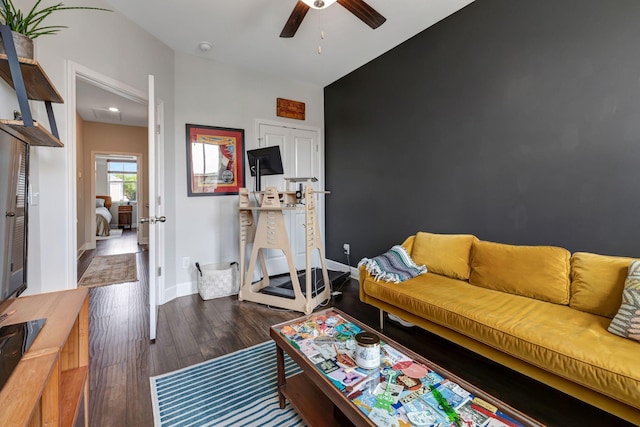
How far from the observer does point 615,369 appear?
3.84 ft

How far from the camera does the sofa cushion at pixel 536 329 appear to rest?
1.19m

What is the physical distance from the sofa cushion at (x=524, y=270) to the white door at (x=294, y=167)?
2.31 meters

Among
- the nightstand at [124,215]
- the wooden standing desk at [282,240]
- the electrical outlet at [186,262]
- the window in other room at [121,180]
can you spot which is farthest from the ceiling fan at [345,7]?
the window in other room at [121,180]

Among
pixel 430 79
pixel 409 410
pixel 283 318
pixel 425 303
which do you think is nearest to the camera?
pixel 409 410

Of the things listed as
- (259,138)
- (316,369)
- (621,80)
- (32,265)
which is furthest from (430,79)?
(32,265)

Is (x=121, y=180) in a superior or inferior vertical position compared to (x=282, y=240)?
superior

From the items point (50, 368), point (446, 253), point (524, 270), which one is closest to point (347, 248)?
point (446, 253)

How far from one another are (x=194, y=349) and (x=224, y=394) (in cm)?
61

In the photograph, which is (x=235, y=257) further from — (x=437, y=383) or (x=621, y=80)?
(x=621, y=80)

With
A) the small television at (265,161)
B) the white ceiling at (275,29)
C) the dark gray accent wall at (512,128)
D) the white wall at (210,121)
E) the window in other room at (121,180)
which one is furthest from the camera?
the window in other room at (121,180)

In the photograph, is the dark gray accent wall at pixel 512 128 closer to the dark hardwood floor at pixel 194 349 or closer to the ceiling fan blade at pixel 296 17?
the dark hardwood floor at pixel 194 349

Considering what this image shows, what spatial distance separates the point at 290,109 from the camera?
3.95 m

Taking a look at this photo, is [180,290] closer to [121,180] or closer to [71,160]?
[71,160]

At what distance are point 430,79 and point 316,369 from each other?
2.73m
